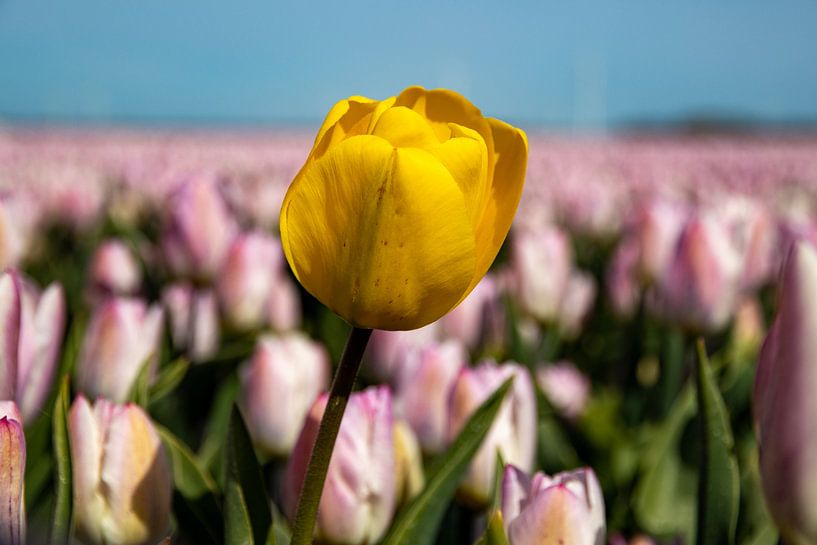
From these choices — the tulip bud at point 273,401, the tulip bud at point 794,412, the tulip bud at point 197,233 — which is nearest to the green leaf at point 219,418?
the tulip bud at point 273,401

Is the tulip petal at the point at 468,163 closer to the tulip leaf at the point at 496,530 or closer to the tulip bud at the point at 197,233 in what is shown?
the tulip leaf at the point at 496,530

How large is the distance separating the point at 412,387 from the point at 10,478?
0.55m

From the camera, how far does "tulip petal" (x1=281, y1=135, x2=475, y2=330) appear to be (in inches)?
20.8

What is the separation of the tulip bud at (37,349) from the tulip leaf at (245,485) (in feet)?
0.75

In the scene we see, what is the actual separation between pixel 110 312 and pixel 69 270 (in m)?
1.43

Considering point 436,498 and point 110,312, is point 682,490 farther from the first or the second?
point 110,312

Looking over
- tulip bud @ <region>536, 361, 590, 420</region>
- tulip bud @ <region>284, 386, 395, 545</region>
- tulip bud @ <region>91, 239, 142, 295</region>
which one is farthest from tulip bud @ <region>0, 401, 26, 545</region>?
tulip bud @ <region>91, 239, 142, 295</region>

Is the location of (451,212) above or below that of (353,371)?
above

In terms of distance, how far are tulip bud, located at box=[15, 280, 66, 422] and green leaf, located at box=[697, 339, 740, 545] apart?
24.9 inches

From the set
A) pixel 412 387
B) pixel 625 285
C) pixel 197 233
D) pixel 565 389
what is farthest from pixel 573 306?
pixel 412 387

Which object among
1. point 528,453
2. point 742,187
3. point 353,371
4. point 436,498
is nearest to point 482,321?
point 528,453

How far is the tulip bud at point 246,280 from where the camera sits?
151cm

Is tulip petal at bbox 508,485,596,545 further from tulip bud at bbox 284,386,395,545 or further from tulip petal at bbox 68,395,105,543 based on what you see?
tulip petal at bbox 68,395,105,543

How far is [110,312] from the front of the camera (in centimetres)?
107
